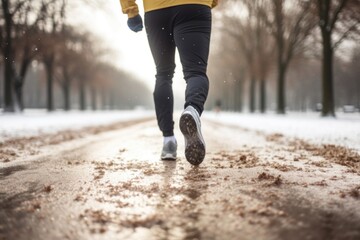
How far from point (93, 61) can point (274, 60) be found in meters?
25.3

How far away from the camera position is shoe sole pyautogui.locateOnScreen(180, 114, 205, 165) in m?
3.07

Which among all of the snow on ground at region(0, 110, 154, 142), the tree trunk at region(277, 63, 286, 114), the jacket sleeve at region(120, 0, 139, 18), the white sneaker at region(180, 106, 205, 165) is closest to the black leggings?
the jacket sleeve at region(120, 0, 139, 18)

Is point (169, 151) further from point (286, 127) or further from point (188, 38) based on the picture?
point (286, 127)

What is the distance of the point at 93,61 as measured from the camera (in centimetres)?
4766

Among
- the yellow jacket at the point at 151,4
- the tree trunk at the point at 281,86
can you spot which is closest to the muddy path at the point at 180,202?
the yellow jacket at the point at 151,4

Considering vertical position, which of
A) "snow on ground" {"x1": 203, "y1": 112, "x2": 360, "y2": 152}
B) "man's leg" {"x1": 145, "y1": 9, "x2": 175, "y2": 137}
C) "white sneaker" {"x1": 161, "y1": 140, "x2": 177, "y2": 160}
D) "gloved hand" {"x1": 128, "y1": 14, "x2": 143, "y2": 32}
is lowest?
"snow on ground" {"x1": 203, "y1": 112, "x2": 360, "y2": 152}

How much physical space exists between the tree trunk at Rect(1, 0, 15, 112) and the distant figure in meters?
16.2

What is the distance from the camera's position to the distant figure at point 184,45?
316 centimetres

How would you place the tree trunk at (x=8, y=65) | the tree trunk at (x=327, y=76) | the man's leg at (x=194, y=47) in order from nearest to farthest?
1. the man's leg at (x=194, y=47)
2. the tree trunk at (x=327, y=76)
3. the tree trunk at (x=8, y=65)

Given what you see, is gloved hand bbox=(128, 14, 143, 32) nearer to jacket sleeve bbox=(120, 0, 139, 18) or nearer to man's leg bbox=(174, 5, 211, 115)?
jacket sleeve bbox=(120, 0, 139, 18)

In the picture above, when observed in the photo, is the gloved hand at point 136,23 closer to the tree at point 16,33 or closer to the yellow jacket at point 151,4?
the yellow jacket at point 151,4

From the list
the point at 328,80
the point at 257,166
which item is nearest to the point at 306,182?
the point at 257,166

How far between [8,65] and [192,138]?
21570 mm

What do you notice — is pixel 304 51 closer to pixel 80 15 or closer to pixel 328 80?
pixel 328 80
